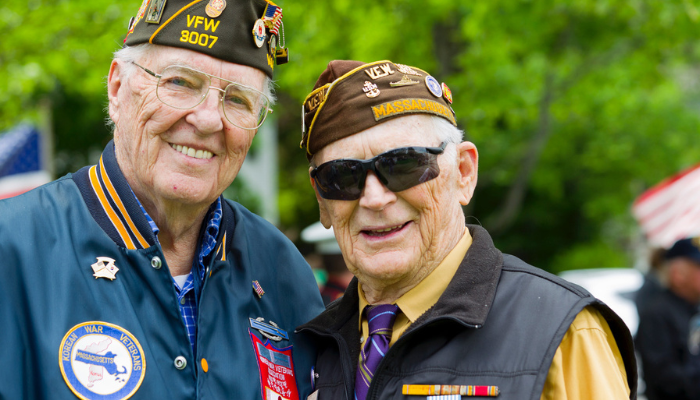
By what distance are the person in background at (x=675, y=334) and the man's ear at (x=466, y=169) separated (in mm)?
3949

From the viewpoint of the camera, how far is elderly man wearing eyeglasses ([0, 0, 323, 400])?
2.14 meters

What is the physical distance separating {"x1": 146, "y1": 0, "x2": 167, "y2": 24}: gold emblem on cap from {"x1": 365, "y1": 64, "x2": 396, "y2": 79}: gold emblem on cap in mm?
764

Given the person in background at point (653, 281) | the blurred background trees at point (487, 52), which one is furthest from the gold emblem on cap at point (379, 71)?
the person in background at point (653, 281)

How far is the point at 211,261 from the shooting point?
8.56 feet

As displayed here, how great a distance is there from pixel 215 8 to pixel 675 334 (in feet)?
16.4

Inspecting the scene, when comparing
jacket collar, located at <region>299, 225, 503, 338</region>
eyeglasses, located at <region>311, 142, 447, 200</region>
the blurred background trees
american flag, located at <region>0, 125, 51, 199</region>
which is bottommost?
jacket collar, located at <region>299, 225, 503, 338</region>

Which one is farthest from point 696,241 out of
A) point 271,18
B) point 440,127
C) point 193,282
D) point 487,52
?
point 193,282

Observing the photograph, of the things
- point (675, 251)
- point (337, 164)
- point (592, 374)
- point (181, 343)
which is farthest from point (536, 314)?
point (675, 251)

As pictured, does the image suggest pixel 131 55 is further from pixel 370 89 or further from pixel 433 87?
pixel 433 87

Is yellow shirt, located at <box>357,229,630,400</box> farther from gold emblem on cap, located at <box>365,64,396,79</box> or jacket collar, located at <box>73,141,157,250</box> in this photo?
jacket collar, located at <box>73,141,157,250</box>

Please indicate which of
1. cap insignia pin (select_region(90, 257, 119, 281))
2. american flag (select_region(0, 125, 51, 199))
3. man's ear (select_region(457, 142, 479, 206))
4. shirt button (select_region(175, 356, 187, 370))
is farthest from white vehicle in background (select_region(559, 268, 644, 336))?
cap insignia pin (select_region(90, 257, 119, 281))

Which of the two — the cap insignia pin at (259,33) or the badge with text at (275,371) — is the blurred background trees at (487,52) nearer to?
the cap insignia pin at (259,33)

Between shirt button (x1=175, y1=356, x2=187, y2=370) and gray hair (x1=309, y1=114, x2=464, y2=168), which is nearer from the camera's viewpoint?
shirt button (x1=175, y1=356, x2=187, y2=370)

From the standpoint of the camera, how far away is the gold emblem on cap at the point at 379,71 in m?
2.54
